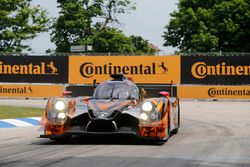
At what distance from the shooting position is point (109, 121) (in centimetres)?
998

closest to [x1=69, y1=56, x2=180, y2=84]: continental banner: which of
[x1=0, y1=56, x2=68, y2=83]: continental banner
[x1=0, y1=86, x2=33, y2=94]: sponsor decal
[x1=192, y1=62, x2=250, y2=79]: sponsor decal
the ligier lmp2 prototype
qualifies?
[x1=0, y1=56, x2=68, y2=83]: continental banner

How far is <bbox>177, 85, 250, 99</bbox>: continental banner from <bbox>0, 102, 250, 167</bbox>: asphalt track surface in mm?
15268

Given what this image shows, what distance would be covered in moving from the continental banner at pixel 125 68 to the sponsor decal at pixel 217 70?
1.01 m

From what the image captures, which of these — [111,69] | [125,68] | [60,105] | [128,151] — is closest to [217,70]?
[125,68]

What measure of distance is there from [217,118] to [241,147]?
803 cm

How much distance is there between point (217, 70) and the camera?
95.6 ft

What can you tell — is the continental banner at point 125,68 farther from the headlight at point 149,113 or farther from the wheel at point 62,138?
the headlight at point 149,113

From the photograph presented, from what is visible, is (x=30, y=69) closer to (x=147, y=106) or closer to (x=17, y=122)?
(x=17, y=122)

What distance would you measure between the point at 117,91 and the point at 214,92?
58.8ft

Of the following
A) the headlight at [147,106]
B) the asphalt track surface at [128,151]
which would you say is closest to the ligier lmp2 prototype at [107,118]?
the headlight at [147,106]

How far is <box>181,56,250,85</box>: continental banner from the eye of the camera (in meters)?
28.9

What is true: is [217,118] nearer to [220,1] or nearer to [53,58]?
[53,58]

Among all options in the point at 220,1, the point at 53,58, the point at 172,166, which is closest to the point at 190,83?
the point at 53,58

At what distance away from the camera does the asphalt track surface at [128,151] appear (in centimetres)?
788
